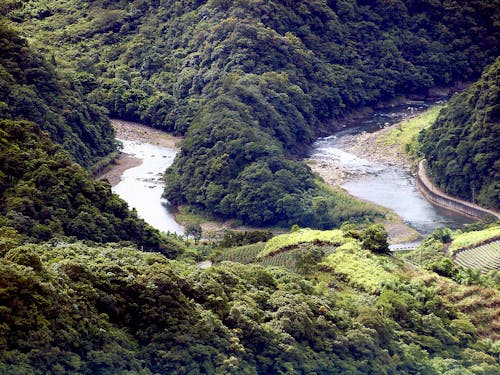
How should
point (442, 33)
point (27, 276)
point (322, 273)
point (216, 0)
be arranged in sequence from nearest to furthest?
point (27, 276) < point (322, 273) < point (216, 0) < point (442, 33)

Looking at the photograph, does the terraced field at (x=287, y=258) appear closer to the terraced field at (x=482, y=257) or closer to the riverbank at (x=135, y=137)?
the terraced field at (x=482, y=257)

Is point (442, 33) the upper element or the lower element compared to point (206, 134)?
upper

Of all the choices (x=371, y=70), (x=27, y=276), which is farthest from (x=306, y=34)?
(x=27, y=276)

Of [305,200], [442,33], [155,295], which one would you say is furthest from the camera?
[442,33]

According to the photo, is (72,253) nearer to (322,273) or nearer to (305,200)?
(322,273)

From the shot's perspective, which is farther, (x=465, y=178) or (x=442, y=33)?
(x=442, y=33)

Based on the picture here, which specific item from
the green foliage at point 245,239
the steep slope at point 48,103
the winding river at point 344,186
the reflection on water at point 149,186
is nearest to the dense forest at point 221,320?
the green foliage at point 245,239
